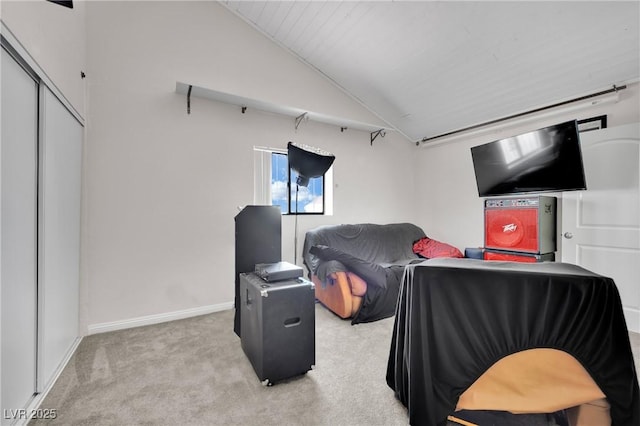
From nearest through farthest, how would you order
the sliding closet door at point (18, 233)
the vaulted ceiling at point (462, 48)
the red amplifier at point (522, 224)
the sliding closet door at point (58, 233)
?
the sliding closet door at point (18, 233)
the sliding closet door at point (58, 233)
the vaulted ceiling at point (462, 48)
the red amplifier at point (522, 224)

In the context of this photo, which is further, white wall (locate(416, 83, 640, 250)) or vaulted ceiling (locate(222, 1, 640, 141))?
white wall (locate(416, 83, 640, 250))

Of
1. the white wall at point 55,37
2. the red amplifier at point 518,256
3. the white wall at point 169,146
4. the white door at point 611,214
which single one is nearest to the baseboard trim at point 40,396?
the white wall at point 169,146

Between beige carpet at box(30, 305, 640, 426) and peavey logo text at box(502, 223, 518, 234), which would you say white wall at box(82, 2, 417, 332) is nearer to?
beige carpet at box(30, 305, 640, 426)

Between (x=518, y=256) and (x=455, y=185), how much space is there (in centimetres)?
154

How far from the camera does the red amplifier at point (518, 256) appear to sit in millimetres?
2863

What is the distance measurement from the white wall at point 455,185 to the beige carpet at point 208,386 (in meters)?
2.45

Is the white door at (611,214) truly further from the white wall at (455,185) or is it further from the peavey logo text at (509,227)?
the peavey logo text at (509,227)

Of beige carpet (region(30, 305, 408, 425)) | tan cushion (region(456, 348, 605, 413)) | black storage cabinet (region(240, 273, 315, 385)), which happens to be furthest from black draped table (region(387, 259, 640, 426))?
black storage cabinet (region(240, 273, 315, 385))

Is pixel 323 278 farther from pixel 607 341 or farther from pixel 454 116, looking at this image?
pixel 454 116

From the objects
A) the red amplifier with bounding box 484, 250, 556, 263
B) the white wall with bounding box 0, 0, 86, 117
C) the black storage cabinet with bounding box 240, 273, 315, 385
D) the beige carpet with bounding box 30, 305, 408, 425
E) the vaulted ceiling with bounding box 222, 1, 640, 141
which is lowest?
the beige carpet with bounding box 30, 305, 408, 425

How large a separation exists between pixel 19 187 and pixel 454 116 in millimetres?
4482

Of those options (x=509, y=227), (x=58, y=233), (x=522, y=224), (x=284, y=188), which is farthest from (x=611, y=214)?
(x=58, y=233)

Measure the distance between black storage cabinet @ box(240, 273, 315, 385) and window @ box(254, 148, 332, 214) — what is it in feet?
4.62

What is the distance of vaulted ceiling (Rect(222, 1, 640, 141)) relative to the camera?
7.63 ft
